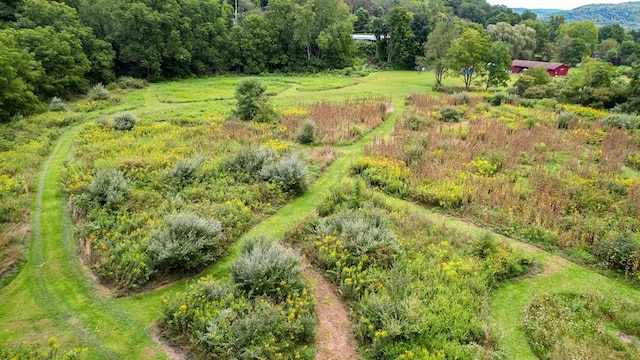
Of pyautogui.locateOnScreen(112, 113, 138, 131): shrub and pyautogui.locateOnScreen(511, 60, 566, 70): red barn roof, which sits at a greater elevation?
pyautogui.locateOnScreen(511, 60, 566, 70): red barn roof

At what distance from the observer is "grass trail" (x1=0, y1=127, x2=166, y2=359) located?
24.7 feet

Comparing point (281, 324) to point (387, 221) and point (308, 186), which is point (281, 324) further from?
point (308, 186)

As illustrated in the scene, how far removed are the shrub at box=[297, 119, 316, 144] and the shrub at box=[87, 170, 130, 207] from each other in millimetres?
9000

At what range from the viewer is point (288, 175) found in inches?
547

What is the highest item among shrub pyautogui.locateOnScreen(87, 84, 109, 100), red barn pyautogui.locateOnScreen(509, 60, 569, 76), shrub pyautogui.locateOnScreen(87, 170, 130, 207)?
red barn pyautogui.locateOnScreen(509, 60, 569, 76)

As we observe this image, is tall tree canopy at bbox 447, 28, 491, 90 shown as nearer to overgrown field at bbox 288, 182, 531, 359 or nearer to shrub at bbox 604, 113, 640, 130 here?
shrub at bbox 604, 113, 640, 130

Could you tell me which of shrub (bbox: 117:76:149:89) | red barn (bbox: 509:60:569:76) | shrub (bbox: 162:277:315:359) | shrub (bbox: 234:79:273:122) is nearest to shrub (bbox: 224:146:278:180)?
shrub (bbox: 162:277:315:359)

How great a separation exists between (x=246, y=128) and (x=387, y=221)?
11964mm

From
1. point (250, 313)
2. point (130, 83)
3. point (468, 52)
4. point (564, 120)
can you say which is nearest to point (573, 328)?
point (250, 313)

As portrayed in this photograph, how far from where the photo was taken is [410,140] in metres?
18.8

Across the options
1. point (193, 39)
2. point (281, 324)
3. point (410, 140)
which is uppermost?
point (193, 39)

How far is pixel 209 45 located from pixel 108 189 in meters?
38.4

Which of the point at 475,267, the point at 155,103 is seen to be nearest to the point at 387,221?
the point at 475,267

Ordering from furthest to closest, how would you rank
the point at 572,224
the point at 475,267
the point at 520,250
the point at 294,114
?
the point at 294,114 < the point at 572,224 < the point at 520,250 < the point at 475,267
